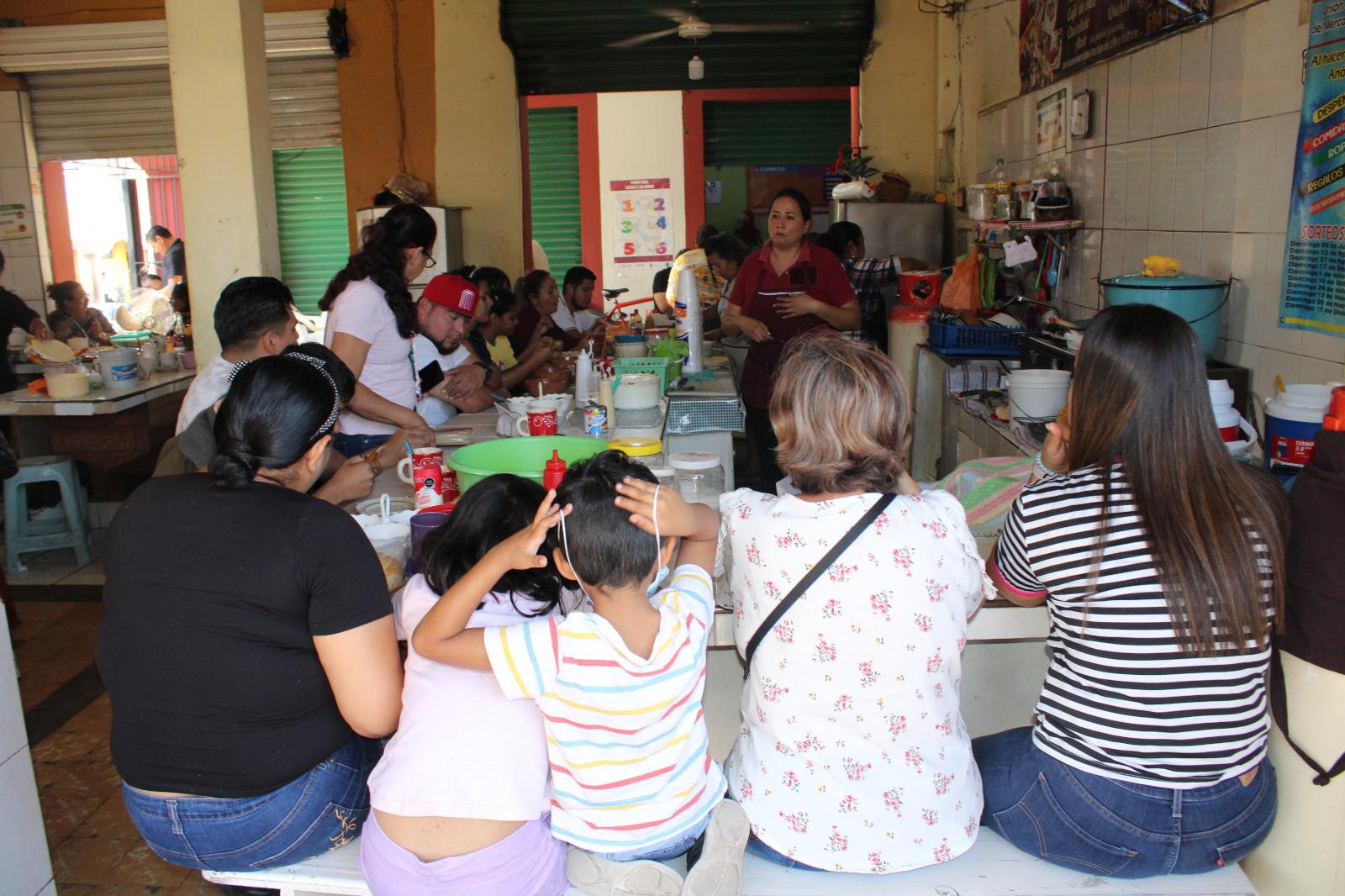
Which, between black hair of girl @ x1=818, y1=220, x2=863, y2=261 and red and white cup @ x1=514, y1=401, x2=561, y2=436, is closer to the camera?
red and white cup @ x1=514, y1=401, x2=561, y2=436

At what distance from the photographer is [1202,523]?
1832 millimetres

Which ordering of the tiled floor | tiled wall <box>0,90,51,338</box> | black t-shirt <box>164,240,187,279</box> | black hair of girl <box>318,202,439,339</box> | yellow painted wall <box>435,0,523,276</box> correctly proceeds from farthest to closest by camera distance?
black t-shirt <box>164,240,187,279</box> < tiled wall <box>0,90,51,338</box> < yellow painted wall <box>435,0,523,276</box> < black hair of girl <box>318,202,439,339</box> < the tiled floor

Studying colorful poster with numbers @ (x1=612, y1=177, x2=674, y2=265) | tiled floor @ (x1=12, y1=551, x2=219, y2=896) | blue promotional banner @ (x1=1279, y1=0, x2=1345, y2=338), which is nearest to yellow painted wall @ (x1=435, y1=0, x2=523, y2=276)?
colorful poster with numbers @ (x1=612, y1=177, x2=674, y2=265)

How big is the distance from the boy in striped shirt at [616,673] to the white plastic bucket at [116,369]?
501 centimetres

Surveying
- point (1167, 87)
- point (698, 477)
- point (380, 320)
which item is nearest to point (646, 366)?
point (380, 320)

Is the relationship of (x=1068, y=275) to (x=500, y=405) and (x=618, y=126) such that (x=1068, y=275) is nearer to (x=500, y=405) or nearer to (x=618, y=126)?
(x=500, y=405)

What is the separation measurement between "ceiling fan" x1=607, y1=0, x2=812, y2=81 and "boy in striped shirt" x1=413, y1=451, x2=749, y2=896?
6.94 meters

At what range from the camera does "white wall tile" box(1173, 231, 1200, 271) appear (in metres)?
4.00

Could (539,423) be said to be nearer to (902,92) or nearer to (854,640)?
(854,640)

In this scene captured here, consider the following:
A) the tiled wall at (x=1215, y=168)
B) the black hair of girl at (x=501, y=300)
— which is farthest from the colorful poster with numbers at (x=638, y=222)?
the tiled wall at (x=1215, y=168)

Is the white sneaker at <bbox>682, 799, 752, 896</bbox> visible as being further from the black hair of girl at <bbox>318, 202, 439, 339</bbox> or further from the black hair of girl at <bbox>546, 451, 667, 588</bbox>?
the black hair of girl at <bbox>318, 202, 439, 339</bbox>

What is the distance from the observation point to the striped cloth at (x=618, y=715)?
1.73 meters

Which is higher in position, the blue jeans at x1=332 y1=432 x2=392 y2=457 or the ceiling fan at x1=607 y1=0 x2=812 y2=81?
the ceiling fan at x1=607 y1=0 x2=812 y2=81

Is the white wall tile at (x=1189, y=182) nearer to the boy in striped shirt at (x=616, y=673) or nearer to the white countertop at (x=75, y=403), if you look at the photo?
the boy in striped shirt at (x=616, y=673)
